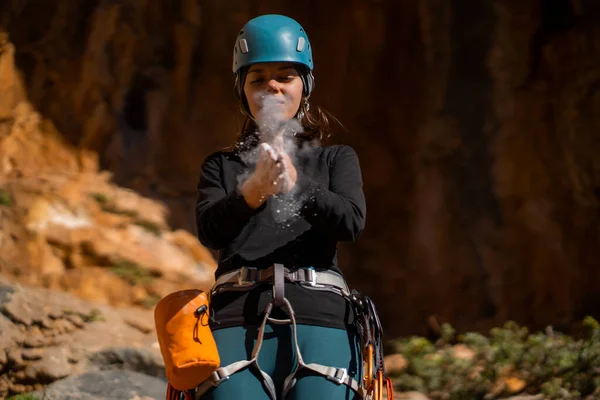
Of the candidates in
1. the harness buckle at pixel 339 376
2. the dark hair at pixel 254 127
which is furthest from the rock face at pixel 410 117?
the harness buckle at pixel 339 376

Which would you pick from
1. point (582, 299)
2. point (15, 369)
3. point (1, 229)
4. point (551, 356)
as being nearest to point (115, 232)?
point (1, 229)

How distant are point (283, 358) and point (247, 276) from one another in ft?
0.63

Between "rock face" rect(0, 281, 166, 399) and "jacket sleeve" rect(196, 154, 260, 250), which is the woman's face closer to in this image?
"jacket sleeve" rect(196, 154, 260, 250)

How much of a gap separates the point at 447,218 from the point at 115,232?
8.21 feet

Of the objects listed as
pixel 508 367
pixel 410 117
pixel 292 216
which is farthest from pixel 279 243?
pixel 410 117

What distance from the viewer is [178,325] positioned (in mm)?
1662

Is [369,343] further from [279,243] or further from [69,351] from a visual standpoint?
[69,351]

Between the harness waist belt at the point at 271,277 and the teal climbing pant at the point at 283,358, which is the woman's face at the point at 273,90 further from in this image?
the teal climbing pant at the point at 283,358

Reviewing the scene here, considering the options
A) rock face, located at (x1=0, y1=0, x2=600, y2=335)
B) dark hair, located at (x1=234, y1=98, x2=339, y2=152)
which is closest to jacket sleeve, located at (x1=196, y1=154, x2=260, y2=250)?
dark hair, located at (x1=234, y1=98, x2=339, y2=152)

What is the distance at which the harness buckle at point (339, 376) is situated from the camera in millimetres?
1637

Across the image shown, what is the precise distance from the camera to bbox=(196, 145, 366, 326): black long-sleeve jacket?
5.47 feet

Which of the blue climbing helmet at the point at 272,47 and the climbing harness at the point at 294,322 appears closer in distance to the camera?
the climbing harness at the point at 294,322

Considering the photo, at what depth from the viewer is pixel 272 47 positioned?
1.87 m

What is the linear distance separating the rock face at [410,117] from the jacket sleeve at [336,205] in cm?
363
